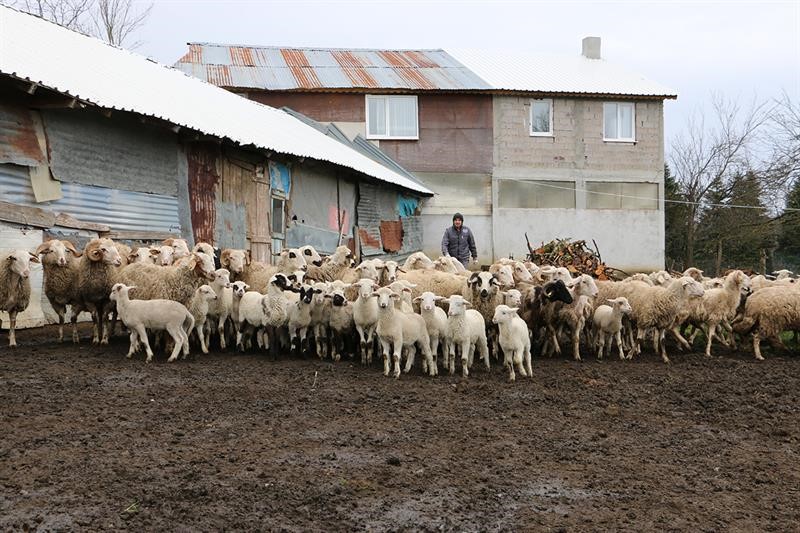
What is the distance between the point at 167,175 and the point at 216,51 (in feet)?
56.6

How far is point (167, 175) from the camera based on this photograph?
13.8m

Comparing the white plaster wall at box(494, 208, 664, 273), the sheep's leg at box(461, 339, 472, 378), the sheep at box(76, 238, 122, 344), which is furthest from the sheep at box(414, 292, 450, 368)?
the white plaster wall at box(494, 208, 664, 273)

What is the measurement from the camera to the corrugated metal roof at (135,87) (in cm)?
1151

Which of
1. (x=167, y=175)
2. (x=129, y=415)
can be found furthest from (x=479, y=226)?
(x=129, y=415)

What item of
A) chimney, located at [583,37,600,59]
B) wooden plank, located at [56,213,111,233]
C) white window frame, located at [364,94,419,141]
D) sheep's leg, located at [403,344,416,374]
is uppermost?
chimney, located at [583,37,600,59]

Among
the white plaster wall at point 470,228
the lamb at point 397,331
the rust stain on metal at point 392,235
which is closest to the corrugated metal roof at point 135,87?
the rust stain on metal at point 392,235

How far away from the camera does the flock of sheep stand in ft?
30.6

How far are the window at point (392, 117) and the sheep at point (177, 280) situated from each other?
1761 cm

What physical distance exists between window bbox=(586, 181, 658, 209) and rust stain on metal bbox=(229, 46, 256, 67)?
13390 millimetres

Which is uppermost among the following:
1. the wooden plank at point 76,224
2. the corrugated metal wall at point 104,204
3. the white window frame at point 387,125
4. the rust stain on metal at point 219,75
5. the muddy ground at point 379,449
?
the rust stain on metal at point 219,75

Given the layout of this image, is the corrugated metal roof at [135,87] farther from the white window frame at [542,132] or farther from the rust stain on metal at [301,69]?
the white window frame at [542,132]

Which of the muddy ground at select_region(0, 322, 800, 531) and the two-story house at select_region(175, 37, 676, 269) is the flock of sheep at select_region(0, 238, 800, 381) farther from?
the two-story house at select_region(175, 37, 676, 269)

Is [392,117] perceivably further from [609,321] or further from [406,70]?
[609,321]

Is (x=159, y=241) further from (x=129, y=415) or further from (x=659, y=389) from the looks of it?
(x=659, y=389)
